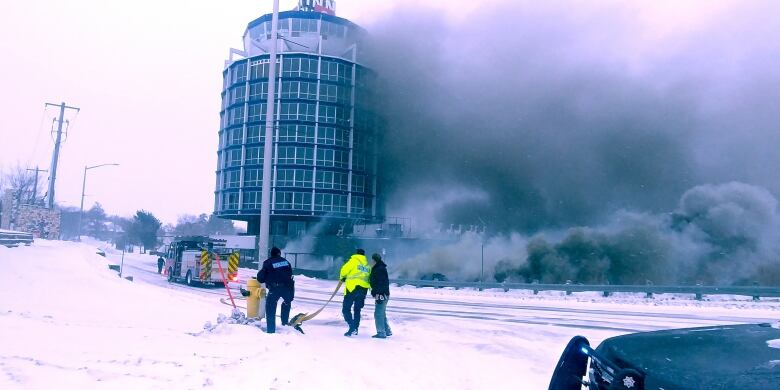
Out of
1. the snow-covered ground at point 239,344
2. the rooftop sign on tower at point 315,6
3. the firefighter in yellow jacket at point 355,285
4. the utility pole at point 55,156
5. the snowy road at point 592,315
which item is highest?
the rooftop sign on tower at point 315,6

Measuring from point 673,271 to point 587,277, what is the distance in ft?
20.3

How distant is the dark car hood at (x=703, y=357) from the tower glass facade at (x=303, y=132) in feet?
191

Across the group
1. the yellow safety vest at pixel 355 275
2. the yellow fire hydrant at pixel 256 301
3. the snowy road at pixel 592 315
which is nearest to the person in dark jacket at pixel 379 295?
the yellow safety vest at pixel 355 275

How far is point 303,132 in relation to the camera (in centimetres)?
6191

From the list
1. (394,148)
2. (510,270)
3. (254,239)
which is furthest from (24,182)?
(510,270)

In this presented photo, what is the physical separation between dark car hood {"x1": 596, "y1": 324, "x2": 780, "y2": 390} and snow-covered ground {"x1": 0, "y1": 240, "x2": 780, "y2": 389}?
3.70m

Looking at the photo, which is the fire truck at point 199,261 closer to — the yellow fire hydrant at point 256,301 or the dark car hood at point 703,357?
the yellow fire hydrant at point 256,301

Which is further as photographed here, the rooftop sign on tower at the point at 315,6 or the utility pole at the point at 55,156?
the rooftop sign on tower at the point at 315,6

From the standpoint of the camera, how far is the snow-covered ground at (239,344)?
5648mm

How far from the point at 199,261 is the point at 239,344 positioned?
803 inches

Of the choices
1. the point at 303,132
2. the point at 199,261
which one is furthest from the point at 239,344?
the point at 303,132

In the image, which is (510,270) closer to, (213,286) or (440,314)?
(213,286)

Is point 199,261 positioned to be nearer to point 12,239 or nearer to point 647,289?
point 12,239

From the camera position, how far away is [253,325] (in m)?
9.65
